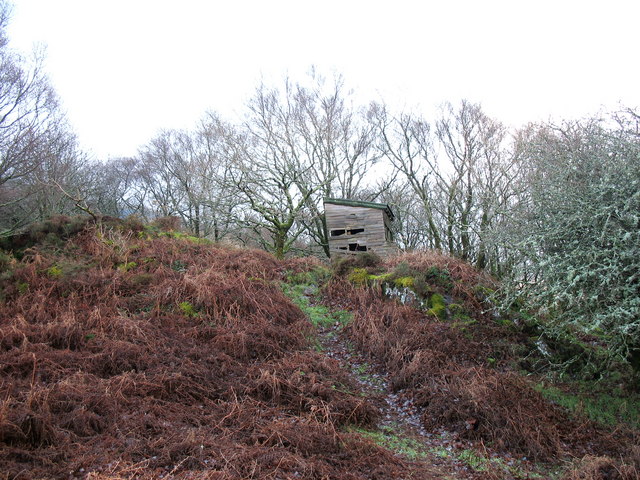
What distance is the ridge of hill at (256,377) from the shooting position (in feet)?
13.9

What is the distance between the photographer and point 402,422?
5.71m

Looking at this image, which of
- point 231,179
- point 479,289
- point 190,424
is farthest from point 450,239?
point 190,424

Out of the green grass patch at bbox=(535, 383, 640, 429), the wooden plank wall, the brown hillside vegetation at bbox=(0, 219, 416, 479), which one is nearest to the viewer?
the brown hillside vegetation at bbox=(0, 219, 416, 479)

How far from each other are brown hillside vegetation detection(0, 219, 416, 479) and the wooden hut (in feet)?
19.0

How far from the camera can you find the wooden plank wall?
589 inches

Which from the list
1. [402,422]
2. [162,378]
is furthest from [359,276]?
[162,378]

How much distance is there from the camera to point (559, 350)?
23.9ft

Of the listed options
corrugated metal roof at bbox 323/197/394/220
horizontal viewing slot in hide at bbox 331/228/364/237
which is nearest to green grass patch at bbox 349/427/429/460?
horizontal viewing slot in hide at bbox 331/228/364/237

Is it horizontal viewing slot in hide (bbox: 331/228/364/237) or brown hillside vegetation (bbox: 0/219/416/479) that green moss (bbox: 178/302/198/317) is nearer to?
brown hillside vegetation (bbox: 0/219/416/479)

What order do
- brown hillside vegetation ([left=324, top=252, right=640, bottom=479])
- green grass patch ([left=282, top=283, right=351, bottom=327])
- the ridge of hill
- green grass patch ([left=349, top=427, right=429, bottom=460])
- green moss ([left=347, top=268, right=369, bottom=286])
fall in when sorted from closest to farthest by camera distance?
the ridge of hill < green grass patch ([left=349, top=427, right=429, bottom=460]) < brown hillside vegetation ([left=324, top=252, right=640, bottom=479]) < green grass patch ([left=282, top=283, right=351, bottom=327]) < green moss ([left=347, top=268, right=369, bottom=286])

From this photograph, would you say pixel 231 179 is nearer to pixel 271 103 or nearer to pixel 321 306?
pixel 271 103

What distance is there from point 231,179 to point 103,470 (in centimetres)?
1425

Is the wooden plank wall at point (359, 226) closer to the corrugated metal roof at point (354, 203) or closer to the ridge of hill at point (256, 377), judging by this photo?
the corrugated metal roof at point (354, 203)

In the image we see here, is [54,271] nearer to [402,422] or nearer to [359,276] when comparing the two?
[359,276]
